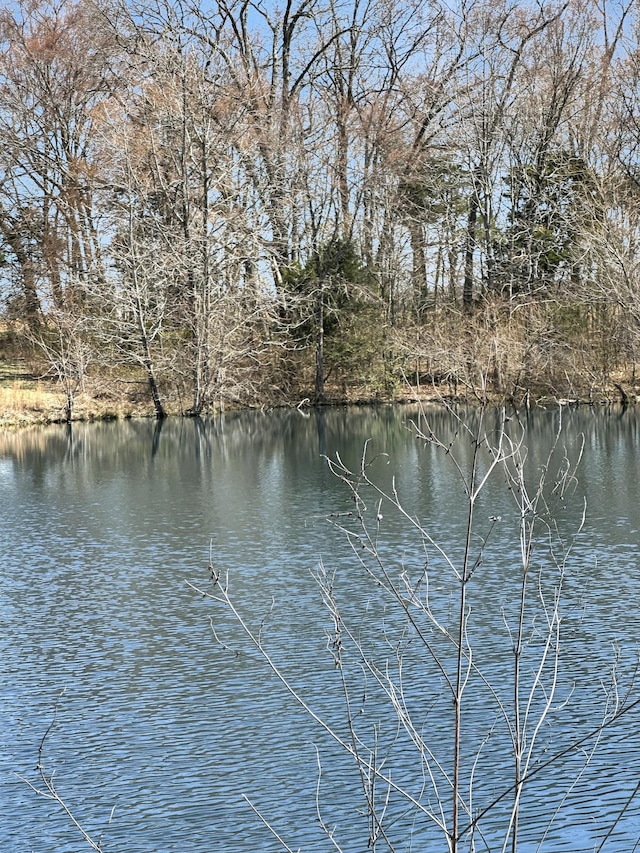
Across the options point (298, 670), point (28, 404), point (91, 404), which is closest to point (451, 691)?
point (298, 670)

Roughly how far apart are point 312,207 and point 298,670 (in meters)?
33.2

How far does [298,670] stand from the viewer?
396 inches

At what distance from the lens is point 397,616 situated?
1198 centimetres

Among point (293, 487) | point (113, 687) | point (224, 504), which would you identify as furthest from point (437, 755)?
point (293, 487)

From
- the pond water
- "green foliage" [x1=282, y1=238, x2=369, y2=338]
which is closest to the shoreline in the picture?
"green foliage" [x1=282, y1=238, x2=369, y2=338]

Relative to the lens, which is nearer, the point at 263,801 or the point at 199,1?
the point at 263,801

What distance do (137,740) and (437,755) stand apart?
2.19 m

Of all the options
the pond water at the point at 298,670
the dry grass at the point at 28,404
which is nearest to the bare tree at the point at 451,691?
the pond water at the point at 298,670

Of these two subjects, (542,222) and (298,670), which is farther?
(542,222)

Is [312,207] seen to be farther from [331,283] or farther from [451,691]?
[451,691]

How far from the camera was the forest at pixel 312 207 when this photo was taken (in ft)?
117

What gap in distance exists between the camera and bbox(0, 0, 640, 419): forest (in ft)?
117

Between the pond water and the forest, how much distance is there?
49.2 feet

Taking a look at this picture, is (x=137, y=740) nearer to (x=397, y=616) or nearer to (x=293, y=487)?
(x=397, y=616)
